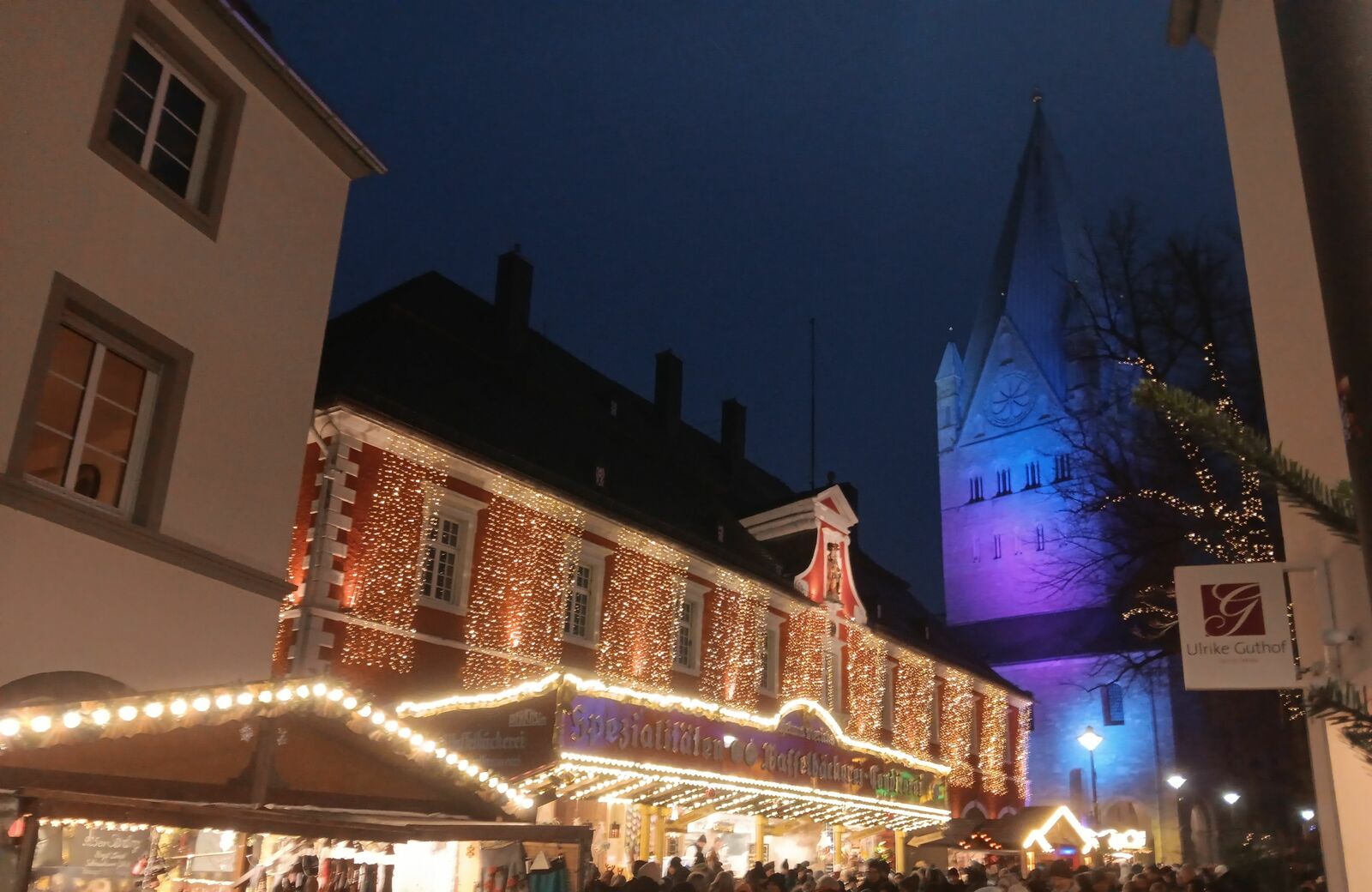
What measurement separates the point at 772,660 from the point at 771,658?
0.14 ft

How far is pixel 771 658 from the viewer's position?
2489 cm

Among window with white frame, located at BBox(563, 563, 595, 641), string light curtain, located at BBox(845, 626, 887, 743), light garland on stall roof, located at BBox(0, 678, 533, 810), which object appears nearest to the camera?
light garland on stall roof, located at BBox(0, 678, 533, 810)

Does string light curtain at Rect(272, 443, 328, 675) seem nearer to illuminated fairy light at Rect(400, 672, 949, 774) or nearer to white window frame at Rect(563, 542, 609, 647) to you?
illuminated fairy light at Rect(400, 672, 949, 774)

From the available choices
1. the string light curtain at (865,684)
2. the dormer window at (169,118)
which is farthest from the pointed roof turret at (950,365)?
the dormer window at (169,118)

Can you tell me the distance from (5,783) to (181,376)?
6372 mm

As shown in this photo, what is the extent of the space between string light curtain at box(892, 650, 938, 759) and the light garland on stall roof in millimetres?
21750

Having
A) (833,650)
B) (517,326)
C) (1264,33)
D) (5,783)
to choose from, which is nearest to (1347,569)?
(1264,33)

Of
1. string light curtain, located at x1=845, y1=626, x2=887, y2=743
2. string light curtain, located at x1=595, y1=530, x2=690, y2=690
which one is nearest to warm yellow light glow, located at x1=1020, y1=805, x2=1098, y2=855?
string light curtain, located at x1=845, y1=626, x2=887, y2=743

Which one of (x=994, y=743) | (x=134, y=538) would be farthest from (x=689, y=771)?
(x=994, y=743)

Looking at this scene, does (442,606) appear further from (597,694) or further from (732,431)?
(732,431)

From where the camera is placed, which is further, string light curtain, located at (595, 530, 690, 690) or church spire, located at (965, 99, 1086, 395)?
church spire, located at (965, 99, 1086, 395)

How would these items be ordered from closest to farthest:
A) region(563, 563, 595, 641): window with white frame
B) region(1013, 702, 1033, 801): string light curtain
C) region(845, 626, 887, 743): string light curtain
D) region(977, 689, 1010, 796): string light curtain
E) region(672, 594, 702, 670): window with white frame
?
region(563, 563, 595, 641): window with white frame
region(672, 594, 702, 670): window with white frame
region(845, 626, 887, 743): string light curtain
region(977, 689, 1010, 796): string light curtain
region(1013, 702, 1033, 801): string light curtain

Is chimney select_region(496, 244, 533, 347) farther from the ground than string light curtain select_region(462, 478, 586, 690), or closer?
farther from the ground

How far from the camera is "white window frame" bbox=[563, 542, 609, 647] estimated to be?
1984 cm
